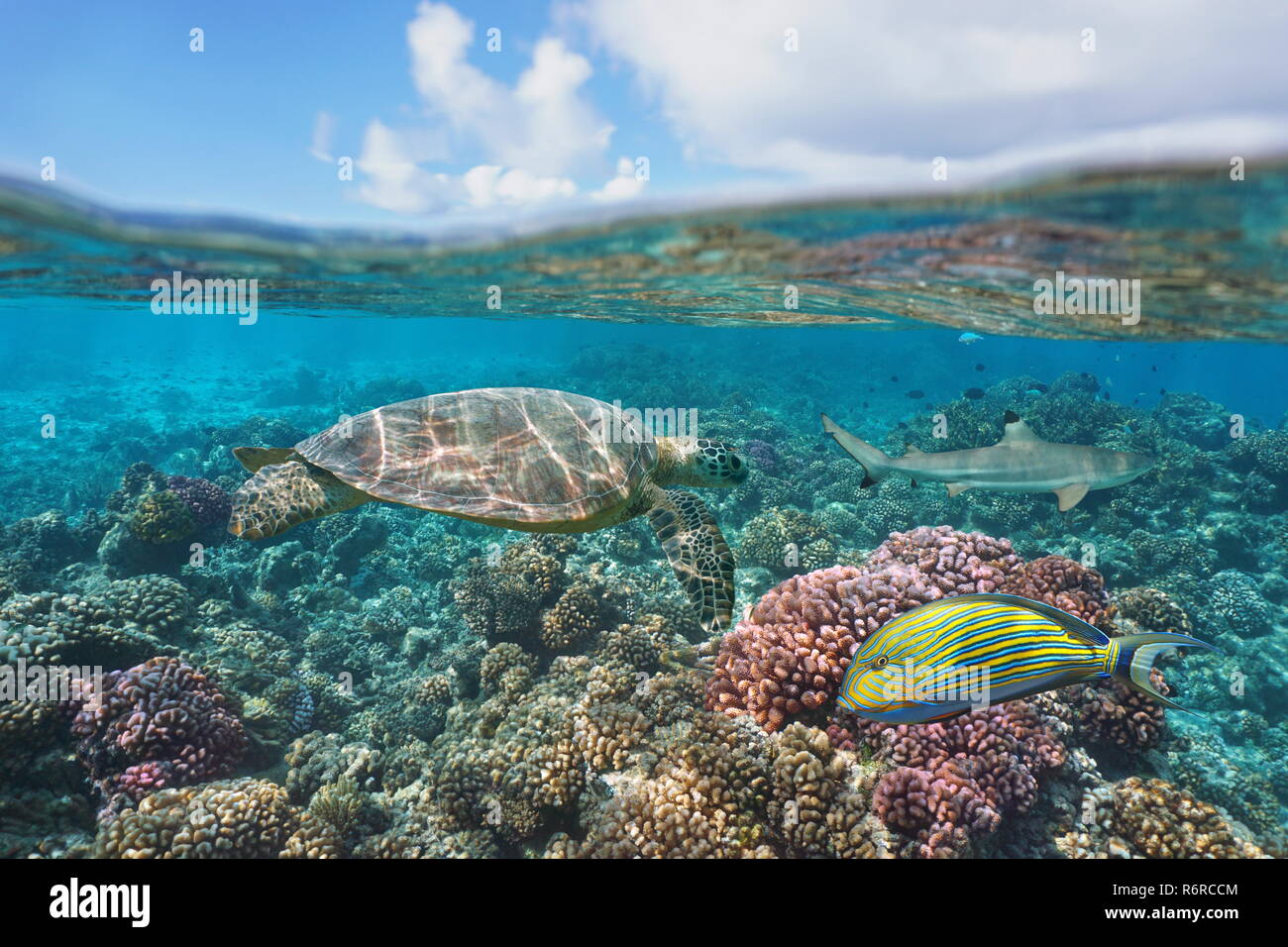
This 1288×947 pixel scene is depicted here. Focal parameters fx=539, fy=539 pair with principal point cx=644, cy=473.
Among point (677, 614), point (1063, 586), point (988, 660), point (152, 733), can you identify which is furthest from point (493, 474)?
point (1063, 586)

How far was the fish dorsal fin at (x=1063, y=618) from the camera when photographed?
121 inches

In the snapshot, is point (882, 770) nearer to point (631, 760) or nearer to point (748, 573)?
point (631, 760)

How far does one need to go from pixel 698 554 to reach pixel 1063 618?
3.53m

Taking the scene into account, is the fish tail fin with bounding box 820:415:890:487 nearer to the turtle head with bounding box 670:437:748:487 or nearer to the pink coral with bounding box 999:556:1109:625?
the turtle head with bounding box 670:437:748:487

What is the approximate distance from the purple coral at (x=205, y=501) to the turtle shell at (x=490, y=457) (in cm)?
567

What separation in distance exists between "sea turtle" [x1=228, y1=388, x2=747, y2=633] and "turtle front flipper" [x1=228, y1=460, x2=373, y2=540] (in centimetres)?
1

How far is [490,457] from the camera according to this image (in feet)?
19.0

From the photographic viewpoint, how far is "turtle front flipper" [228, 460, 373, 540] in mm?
5469

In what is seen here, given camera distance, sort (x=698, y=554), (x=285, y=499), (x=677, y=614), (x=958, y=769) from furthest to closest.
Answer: (x=677, y=614)
(x=698, y=554)
(x=285, y=499)
(x=958, y=769)

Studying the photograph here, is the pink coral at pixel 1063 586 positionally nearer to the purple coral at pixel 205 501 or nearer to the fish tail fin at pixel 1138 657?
the fish tail fin at pixel 1138 657

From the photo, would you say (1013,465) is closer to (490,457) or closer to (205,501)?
(490,457)
